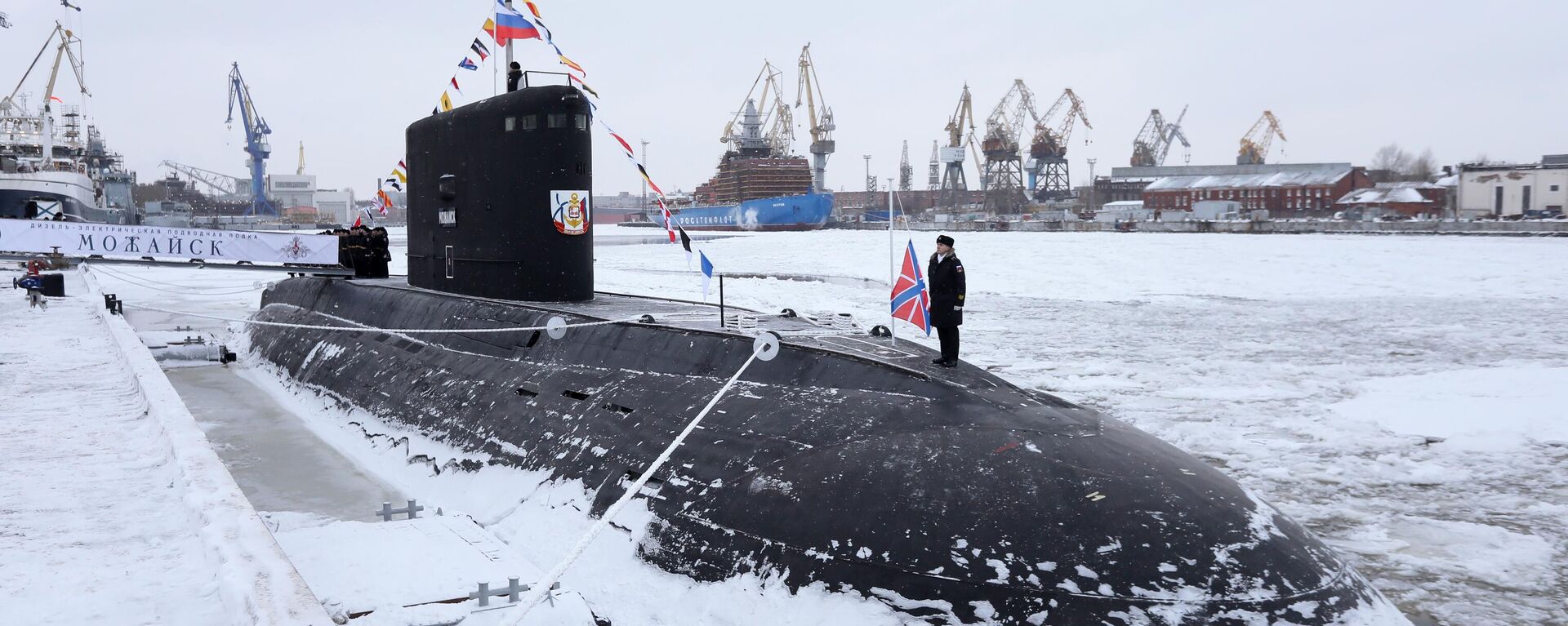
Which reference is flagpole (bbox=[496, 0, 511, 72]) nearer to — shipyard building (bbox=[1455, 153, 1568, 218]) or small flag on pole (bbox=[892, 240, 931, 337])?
small flag on pole (bbox=[892, 240, 931, 337])

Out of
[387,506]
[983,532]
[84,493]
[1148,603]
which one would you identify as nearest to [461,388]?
[387,506]

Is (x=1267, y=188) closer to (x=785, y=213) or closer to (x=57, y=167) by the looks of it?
(x=785, y=213)

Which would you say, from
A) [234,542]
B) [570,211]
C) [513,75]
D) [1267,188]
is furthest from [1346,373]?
[1267,188]

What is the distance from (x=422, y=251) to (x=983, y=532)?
901 cm

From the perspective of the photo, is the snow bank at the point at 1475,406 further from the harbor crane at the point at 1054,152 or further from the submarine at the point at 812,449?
the harbor crane at the point at 1054,152

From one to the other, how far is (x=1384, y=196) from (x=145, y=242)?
63.3 metres

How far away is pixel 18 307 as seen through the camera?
60.2ft

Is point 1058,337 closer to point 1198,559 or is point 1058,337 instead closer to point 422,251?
point 422,251

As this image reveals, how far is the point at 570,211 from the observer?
10.1 meters

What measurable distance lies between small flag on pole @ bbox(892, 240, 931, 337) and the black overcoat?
9 centimetres

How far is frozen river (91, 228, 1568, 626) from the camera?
6.37 m

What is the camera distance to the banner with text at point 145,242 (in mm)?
19344

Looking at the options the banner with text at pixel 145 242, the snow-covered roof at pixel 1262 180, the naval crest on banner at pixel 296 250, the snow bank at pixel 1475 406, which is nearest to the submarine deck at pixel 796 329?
the snow bank at pixel 1475 406

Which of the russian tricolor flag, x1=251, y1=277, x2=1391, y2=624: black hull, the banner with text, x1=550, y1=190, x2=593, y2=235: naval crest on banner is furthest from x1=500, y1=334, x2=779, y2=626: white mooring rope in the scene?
the banner with text
